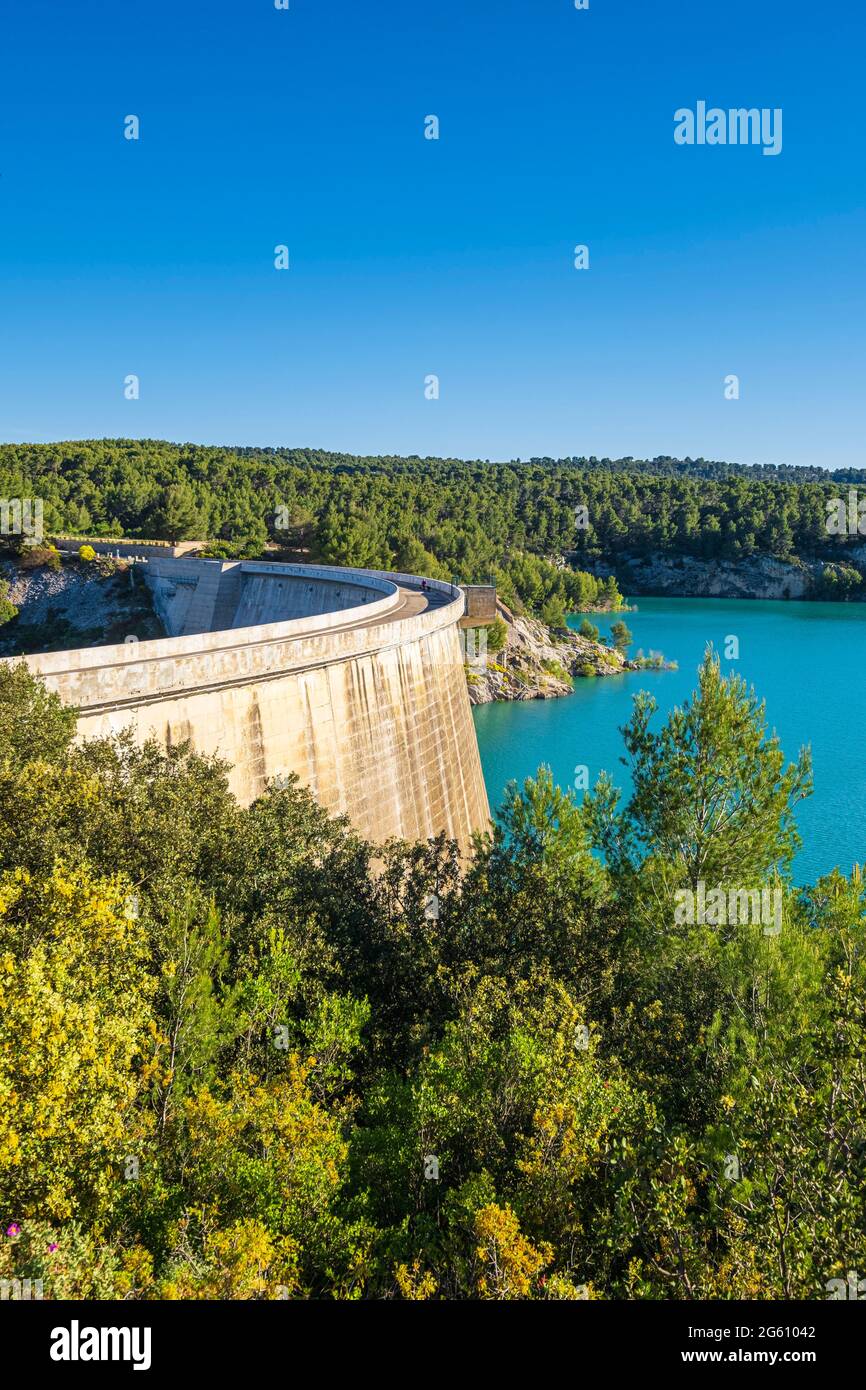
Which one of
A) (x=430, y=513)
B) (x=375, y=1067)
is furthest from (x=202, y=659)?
(x=430, y=513)

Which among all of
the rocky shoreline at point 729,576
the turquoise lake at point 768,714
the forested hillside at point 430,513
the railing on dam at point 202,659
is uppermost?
the forested hillside at point 430,513

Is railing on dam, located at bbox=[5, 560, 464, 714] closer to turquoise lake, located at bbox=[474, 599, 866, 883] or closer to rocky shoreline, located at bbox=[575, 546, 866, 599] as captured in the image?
turquoise lake, located at bbox=[474, 599, 866, 883]

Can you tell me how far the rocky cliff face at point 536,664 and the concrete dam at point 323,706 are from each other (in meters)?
28.8

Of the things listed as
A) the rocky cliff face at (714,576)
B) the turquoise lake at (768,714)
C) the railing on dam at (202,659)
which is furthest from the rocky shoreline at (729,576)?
the railing on dam at (202,659)

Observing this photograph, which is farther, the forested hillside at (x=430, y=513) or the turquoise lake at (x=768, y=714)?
the forested hillside at (x=430, y=513)

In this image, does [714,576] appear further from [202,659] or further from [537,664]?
[202,659]

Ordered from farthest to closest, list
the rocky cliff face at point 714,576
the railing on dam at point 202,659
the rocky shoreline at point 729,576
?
the rocky cliff face at point 714,576 < the rocky shoreline at point 729,576 < the railing on dam at point 202,659

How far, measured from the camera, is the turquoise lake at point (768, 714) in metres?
36.5

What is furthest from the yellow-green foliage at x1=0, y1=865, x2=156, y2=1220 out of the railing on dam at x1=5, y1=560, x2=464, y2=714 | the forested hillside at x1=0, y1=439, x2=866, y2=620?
the forested hillside at x1=0, y1=439, x2=866, y2=620

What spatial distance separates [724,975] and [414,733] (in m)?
14.2

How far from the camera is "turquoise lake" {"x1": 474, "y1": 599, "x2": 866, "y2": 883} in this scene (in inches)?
1436

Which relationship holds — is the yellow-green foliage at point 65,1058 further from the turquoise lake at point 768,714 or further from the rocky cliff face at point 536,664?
the rocky cliff face at point 536,664

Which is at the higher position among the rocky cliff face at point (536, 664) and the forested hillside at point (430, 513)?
the forested hillside at point (430, 513)

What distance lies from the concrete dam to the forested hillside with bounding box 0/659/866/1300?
294 cm
